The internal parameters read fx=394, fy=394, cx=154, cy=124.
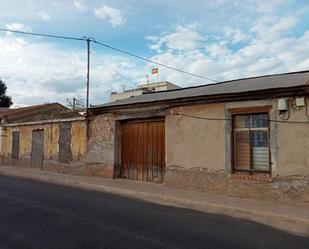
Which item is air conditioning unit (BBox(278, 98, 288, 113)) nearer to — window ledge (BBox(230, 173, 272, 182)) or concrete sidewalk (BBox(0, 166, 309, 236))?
window ledge (BBox(230, 173, 272, 182))

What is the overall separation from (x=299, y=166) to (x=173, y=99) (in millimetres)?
4943

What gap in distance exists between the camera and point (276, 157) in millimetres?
11156

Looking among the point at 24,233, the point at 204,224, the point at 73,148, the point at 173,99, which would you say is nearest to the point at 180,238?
the point at 204,224

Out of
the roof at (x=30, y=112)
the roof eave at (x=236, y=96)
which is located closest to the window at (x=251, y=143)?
the roof eave at (x=236, y=96)

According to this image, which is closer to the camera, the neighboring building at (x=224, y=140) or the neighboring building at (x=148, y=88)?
the neighboring building at (x=224, y=140)

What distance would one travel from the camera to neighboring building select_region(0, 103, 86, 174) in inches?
731

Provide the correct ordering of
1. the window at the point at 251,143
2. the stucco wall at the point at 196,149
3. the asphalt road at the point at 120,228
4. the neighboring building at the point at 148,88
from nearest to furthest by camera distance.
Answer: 1. the asphalt road at the point at 120,228
2. the window at the point at 251,143
3. the stucco wall at the point at 196,149
4. the neighboring building at the point at 148,88

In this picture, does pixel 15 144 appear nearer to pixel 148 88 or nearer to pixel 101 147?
pixel 101 147

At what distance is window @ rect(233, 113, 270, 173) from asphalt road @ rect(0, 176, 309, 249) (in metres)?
2.85

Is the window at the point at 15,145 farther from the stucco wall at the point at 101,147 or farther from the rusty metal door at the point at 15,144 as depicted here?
the stucco wall at the point at 101,147

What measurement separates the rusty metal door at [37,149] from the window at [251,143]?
494 inches

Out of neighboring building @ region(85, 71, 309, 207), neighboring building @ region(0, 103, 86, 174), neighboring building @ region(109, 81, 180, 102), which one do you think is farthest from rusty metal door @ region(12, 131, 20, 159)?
neighboring building @ region(109, 81, 180, 102)

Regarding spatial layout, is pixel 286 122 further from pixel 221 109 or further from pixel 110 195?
pixel 110 195

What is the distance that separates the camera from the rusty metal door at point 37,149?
2141 centimetres
